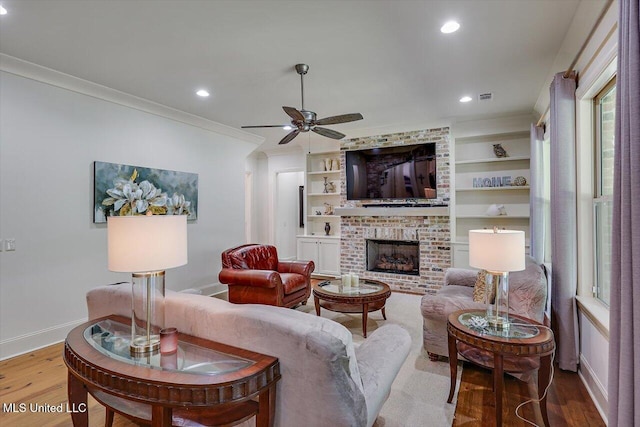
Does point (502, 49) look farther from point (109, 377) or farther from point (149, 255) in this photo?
point (109, 377)

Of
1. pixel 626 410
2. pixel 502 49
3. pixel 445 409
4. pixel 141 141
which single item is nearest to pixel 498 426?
pixel 445 409

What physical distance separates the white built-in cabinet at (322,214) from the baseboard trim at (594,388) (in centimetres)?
435

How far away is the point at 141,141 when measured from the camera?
4457mm

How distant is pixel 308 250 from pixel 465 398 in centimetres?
474

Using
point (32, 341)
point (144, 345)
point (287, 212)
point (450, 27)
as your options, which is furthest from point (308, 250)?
point (144, 345)

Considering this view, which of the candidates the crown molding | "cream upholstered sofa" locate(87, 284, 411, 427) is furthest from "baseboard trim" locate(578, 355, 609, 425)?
the crown molding

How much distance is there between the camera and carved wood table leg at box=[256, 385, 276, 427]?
1.35 metres

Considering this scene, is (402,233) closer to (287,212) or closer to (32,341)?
(287,212)

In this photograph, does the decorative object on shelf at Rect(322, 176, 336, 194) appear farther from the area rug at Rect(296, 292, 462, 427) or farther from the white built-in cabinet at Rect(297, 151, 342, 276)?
the area rug at Rect(296, 292, 462, 427)

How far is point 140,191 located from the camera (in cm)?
→ 438

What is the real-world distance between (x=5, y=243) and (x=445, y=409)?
165 inches

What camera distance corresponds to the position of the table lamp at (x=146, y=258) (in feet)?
5.03

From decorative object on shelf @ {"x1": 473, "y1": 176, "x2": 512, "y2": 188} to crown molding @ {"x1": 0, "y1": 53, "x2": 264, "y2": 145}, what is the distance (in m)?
4.30

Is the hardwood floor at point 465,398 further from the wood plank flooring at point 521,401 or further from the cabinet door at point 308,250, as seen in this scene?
the cabinet door at point 308,250
